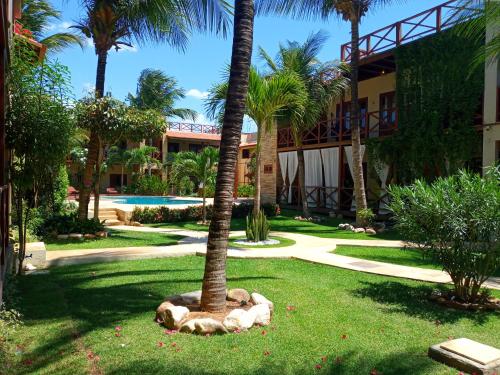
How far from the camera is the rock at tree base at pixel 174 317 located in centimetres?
460

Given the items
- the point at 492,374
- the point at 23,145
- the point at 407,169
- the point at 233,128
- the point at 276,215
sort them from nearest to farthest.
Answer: the point at 492,374
the point at 233,128
the point at 23,145
the point at 407,169
the point at 276,215

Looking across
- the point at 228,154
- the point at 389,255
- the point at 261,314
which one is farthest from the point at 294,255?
the point at 228,154

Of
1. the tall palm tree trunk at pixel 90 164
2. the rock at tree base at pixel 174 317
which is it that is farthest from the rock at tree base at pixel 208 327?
the tall palm tree trunk at pixel 90 164

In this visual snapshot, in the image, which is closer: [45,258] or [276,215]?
[45,258]

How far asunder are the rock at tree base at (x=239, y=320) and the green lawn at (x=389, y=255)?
5.15 metres

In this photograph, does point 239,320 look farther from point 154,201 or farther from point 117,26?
point 154,201

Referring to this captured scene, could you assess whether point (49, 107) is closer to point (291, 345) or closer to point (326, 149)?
point (291, 345)

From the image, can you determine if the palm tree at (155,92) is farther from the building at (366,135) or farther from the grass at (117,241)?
the grass at (117,241)

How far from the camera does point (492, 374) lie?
3.65 meters

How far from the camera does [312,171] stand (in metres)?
21.2

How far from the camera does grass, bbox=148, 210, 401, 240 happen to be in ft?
43.5

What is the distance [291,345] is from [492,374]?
175 centimetres

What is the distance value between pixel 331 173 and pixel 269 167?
17.2 feet

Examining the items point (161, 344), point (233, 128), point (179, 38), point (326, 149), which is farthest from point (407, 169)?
point (161, 344)
